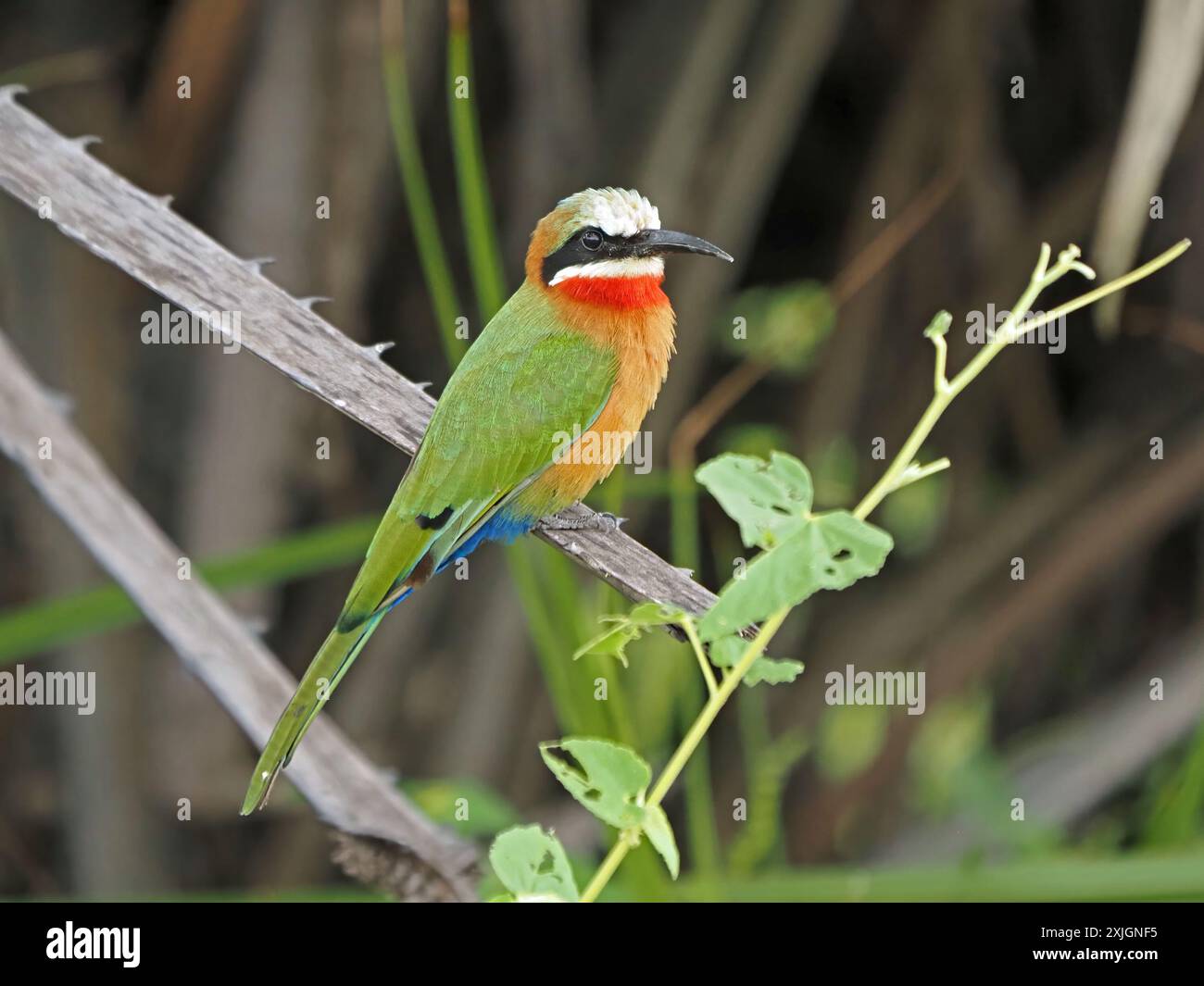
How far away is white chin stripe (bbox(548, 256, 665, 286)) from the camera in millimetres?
2258

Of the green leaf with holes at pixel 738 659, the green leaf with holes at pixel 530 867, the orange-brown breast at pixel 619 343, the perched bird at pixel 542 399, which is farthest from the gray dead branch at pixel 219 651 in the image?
the green leaf with holes at pixel 738 659

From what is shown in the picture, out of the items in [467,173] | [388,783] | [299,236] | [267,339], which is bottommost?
[388,783]

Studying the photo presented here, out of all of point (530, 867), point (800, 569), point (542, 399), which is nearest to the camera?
point (800, 569)

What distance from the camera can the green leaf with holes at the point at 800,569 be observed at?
1.10 meters

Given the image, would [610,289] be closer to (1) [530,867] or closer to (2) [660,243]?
(2) [660,243]

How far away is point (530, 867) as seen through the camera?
1294 mm

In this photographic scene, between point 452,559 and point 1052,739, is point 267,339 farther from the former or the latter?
point 1052,739

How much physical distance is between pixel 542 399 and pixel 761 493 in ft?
3.64

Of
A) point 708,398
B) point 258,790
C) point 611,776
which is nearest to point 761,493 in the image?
point 611,776

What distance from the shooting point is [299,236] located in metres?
3.65

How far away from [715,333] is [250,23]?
1.47m

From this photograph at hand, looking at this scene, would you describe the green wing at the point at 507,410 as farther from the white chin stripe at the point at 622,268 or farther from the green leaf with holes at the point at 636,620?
the green leaf with holes at the point at 636,620

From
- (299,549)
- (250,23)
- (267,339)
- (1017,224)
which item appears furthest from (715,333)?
(267,339)

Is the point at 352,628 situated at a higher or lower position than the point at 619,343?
lower
